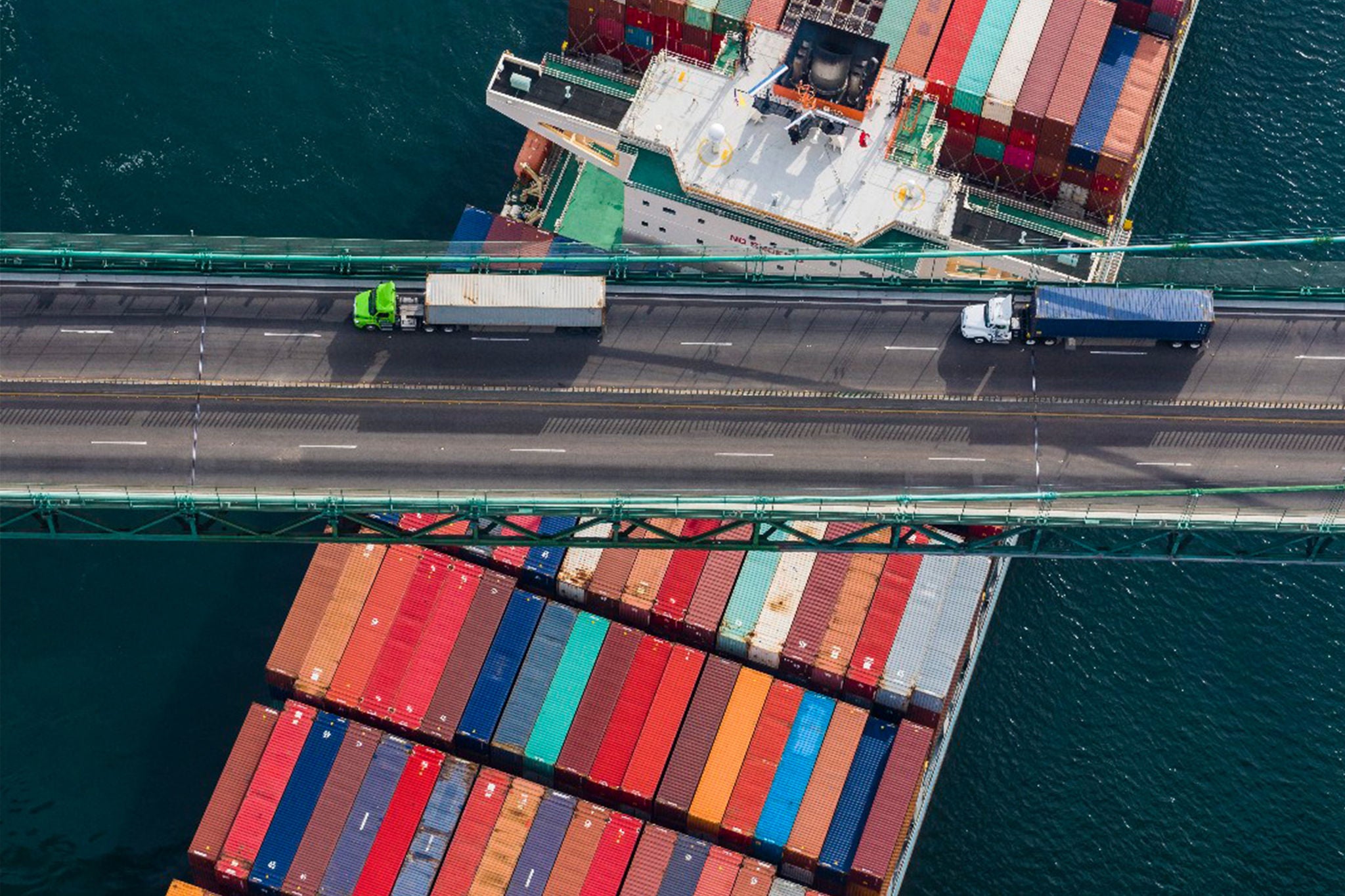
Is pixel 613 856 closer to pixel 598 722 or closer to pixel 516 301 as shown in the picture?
pixel 598 722

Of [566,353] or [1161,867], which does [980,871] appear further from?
[566,353]

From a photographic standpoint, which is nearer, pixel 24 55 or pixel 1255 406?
pixel 1255 406

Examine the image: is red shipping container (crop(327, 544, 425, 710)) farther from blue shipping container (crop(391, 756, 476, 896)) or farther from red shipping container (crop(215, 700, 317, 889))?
blue shipping container (crop(391, 756, 476, 896))

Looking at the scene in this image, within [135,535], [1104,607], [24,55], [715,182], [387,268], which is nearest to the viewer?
[135,535]

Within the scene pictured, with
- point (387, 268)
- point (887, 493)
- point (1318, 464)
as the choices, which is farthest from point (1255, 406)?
point (387, 268)

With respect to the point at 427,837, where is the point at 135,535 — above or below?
above

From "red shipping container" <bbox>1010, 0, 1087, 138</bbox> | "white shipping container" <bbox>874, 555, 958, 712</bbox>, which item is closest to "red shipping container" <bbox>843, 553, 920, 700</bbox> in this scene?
"white shipping container" <bbox>874, 555, 958, 712</bbox>
